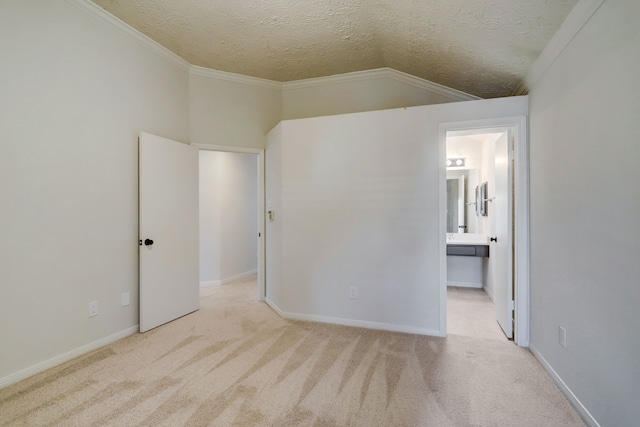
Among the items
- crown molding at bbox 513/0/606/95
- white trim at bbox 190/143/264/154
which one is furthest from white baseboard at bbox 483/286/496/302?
white trim at bbox 190/143/264/154

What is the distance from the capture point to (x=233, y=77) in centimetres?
369

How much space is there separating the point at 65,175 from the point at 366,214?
2556 millimetres

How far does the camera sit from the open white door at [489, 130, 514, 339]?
2.71 metres

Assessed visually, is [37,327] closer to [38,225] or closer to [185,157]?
[38,225]

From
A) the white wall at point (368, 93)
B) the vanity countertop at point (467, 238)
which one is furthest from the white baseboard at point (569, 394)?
the white wall at point (368, 93)

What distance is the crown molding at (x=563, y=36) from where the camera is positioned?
1609 mm

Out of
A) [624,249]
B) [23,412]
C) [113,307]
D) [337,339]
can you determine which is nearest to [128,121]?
[113,307]

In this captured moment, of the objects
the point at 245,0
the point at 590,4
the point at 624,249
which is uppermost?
the point at 245,0

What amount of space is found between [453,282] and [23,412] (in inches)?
191

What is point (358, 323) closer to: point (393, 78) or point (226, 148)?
point (226, 148)

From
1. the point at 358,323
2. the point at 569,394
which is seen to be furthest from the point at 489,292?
the point at 569,394

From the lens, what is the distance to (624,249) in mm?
1334

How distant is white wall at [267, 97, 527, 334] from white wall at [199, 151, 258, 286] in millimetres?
1853

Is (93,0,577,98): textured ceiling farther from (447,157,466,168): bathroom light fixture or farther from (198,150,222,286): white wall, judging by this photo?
(198,150,222,286): white wall
